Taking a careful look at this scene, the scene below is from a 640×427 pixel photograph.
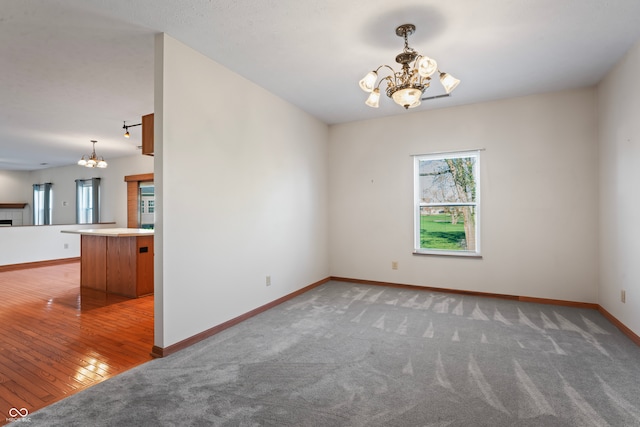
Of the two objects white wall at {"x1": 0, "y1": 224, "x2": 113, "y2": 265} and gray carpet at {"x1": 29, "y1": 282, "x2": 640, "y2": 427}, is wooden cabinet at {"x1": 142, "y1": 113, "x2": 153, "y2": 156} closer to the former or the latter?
gray carpet at {"x1": 29, "y1": 282, "x2": 640, "y2": 427}

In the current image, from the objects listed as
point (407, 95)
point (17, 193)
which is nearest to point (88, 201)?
point (17, 193)

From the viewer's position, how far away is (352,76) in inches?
135

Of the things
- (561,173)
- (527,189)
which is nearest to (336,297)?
(527,189)

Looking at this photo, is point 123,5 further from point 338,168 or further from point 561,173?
point 561,173

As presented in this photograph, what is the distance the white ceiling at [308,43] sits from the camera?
2.28 meters

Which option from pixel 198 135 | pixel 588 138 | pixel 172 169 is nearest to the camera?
pixel 172 169

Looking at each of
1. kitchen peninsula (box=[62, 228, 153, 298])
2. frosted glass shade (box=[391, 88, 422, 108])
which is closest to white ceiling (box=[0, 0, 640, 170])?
frosted glass shade (box=[391, 88, 422, 108])

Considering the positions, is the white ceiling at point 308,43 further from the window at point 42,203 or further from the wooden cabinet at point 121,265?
the window at point 42,203

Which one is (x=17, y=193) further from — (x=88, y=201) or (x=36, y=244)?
(x=36, y=244)

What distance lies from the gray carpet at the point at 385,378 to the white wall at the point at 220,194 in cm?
45

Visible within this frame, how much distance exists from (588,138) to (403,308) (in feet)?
10.2

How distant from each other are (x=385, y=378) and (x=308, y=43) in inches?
112

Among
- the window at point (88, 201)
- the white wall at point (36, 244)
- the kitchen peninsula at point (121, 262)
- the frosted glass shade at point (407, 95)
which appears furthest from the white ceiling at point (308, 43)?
the window at point (88, 201)

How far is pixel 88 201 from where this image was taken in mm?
9148
